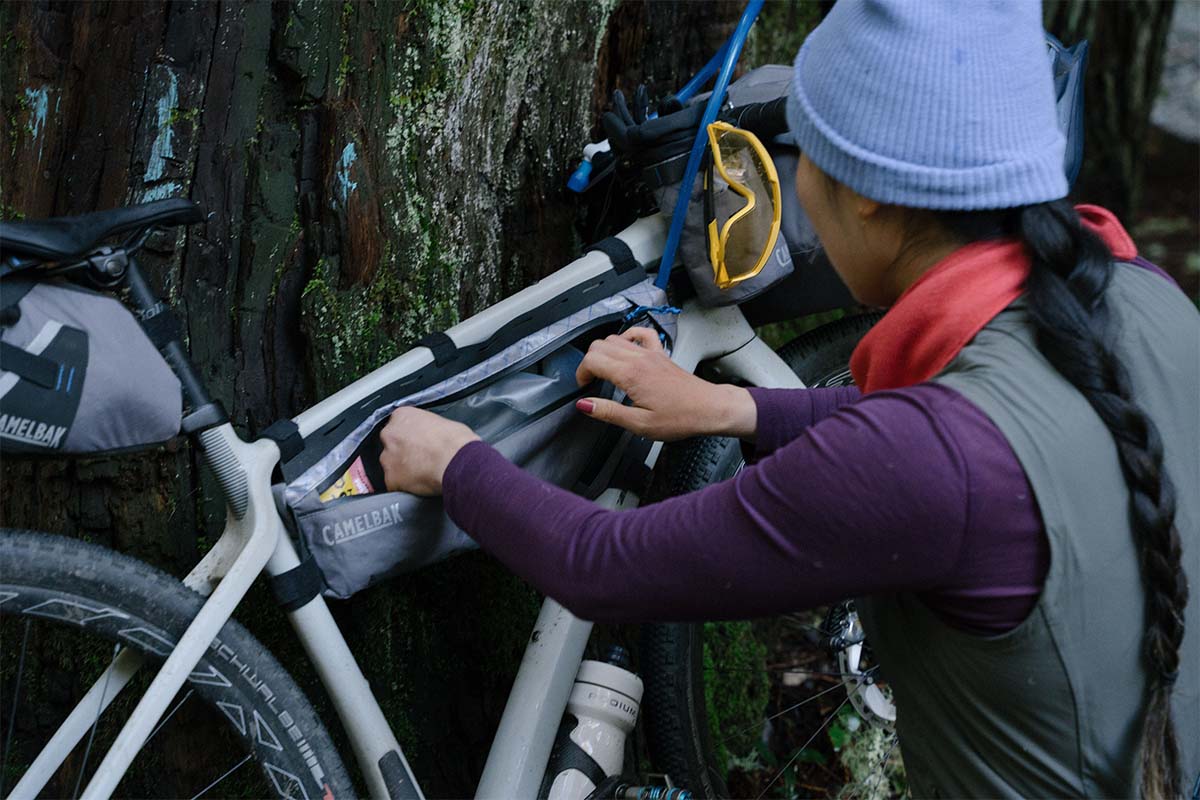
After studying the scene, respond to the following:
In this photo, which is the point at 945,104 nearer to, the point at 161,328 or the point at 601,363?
the point at 601,363

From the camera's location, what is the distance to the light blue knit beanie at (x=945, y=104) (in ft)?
4.17

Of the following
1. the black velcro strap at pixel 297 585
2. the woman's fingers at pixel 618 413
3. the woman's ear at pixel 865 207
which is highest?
the woman's ear at pixel 865 207

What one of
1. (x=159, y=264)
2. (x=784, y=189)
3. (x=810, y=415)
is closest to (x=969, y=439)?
(x=810, y=415)

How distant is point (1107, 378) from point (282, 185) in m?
1.32

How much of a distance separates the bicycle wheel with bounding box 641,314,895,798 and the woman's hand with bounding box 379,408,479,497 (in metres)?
0.74

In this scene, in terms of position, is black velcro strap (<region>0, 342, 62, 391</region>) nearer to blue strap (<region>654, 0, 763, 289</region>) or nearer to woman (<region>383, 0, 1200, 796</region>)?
woman (<region>383, 0, 1200, 796</region>)

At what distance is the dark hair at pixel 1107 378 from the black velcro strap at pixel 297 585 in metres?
1.00

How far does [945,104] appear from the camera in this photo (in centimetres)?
127

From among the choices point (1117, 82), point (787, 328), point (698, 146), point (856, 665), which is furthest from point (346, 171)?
point (1117, 82)

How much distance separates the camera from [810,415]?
1.84 m

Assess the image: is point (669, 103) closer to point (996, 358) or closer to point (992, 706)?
point (996, 358)

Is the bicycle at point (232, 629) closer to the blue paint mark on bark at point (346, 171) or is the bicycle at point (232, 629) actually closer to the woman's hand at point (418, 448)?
the woman's hand at point (418, 448)

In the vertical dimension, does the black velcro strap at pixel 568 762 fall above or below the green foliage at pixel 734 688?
above

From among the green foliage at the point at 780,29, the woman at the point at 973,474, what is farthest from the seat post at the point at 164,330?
the green foliage at the point at 780,29
